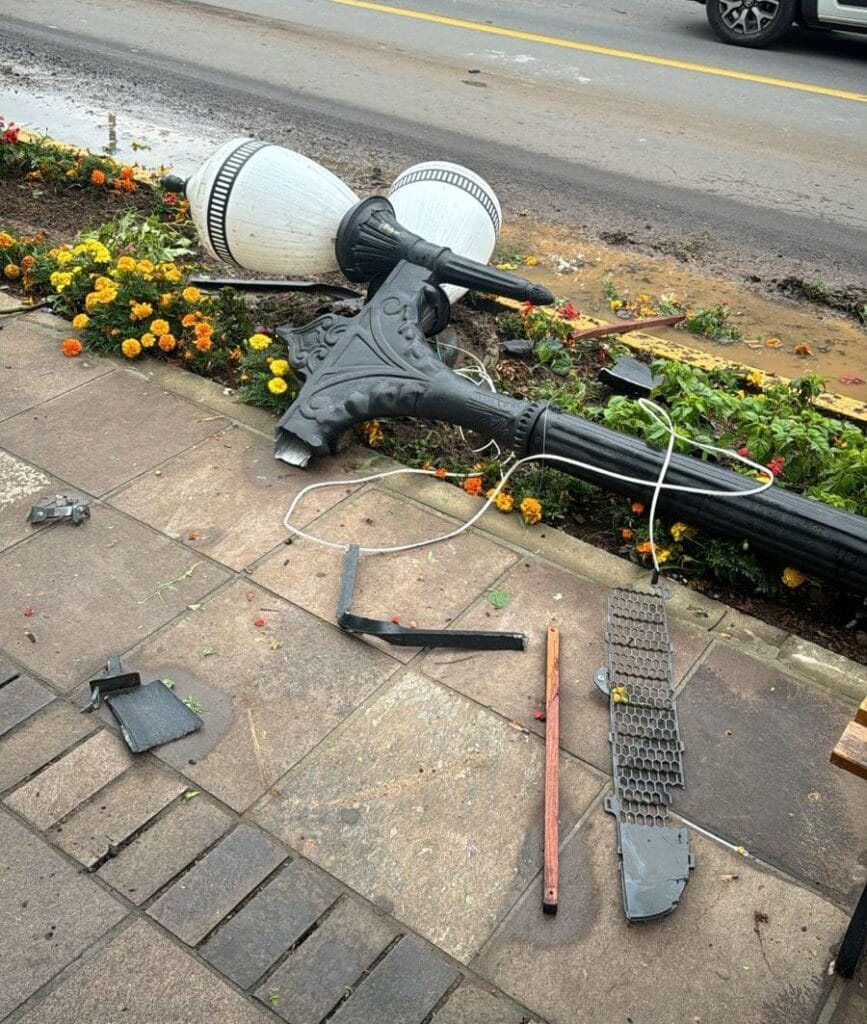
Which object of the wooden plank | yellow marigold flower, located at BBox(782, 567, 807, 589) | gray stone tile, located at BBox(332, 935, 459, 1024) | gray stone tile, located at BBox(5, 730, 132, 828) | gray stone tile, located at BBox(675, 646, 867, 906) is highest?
the wooden plank

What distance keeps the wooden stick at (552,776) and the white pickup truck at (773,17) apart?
375 inches

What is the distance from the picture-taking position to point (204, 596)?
3512 mm

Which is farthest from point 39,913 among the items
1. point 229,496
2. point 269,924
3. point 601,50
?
point 601,50

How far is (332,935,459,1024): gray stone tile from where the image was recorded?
2.35 m

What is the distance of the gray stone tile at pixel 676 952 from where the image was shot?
241 cm

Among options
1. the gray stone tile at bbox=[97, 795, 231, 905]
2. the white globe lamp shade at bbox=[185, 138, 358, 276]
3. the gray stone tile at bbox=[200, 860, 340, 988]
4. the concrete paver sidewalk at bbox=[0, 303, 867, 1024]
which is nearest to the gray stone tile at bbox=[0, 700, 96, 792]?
the concrete paver sidewalk at bbox=[0, 303, 867, 1024]

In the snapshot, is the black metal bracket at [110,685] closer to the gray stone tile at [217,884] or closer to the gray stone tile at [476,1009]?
the gray stone tile at [217,884]

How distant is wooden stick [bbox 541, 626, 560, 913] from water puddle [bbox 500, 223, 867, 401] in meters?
2.72

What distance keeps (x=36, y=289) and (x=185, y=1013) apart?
4.26m

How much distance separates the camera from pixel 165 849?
106 inches

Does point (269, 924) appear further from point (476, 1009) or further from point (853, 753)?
point (853, 753)

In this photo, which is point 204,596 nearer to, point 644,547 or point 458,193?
Answer: point 644,547

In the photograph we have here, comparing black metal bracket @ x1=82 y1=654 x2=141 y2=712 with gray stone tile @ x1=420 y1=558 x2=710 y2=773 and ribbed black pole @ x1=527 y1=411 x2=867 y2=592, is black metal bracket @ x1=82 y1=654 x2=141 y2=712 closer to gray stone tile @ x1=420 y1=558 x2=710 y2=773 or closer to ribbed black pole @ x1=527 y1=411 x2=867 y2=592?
gray stone tile @ x1=420 y1=558 x2=710 y2=773

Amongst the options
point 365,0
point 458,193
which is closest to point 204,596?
point 458,193
